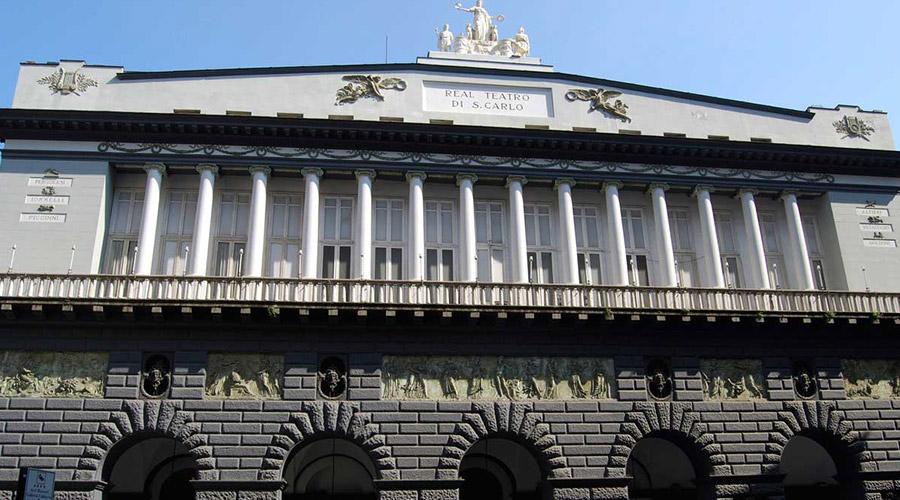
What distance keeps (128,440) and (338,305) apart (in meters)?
7.35

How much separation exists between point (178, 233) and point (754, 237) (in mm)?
21440

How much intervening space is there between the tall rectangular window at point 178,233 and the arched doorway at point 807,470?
22.2m

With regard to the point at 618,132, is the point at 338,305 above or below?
below

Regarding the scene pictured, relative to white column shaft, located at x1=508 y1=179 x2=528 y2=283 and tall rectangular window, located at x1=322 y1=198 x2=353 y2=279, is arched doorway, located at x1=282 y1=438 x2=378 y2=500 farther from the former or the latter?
white column shaft, located at x1=508 y1=179 x2=528 y2=283

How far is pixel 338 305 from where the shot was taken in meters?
25.2

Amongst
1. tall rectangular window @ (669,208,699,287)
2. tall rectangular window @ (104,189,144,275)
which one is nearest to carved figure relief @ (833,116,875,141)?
tall rectangular window @ (669,208,699,287)

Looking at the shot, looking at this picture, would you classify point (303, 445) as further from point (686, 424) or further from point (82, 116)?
point (82, 116)

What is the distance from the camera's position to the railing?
25531 millimetres

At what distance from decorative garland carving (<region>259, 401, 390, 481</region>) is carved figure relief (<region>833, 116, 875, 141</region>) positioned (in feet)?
76.9

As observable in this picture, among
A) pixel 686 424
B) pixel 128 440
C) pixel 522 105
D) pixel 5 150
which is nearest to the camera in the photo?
pixel 128 440

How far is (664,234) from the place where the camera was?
100 feet

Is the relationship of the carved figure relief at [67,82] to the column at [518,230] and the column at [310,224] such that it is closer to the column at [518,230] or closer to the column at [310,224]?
the column at [310,224]

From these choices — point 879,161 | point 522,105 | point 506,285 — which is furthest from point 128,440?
point 879,161

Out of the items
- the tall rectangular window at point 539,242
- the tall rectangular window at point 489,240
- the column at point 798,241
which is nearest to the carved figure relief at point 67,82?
the tall rectangular window at point 489,240
